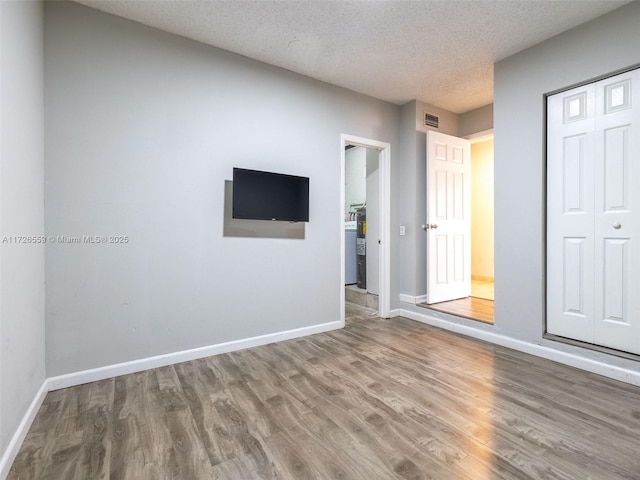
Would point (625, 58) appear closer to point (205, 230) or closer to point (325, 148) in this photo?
point (325, 148)

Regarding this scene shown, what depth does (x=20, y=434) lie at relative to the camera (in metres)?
1.58

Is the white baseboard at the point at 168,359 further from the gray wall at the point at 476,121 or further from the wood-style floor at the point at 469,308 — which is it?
the gray wall at the point at 476,121

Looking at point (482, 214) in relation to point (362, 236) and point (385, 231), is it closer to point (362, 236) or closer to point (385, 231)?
point (362, 236)

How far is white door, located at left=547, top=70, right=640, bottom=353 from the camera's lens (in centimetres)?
230

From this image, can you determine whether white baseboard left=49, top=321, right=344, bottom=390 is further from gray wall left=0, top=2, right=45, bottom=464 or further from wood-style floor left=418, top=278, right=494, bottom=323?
wood-style floor left=418, top=278, right=494, bottom=323

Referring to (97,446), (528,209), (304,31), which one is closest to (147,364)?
(97,446)

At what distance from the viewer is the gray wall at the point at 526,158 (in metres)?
2.52

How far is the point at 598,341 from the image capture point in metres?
2.45

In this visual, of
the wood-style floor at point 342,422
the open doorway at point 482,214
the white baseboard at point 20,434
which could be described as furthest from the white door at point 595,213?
the white baseboard at point 20,434

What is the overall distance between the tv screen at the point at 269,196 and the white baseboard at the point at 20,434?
178 centimetres

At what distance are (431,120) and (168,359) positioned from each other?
409 centimetres

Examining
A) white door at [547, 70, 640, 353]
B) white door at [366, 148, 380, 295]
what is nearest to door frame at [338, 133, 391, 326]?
white door at [366, 148, 380, 295]

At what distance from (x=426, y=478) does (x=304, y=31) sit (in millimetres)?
3106

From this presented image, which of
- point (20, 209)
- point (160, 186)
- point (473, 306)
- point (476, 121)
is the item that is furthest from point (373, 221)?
point (20, 209)
